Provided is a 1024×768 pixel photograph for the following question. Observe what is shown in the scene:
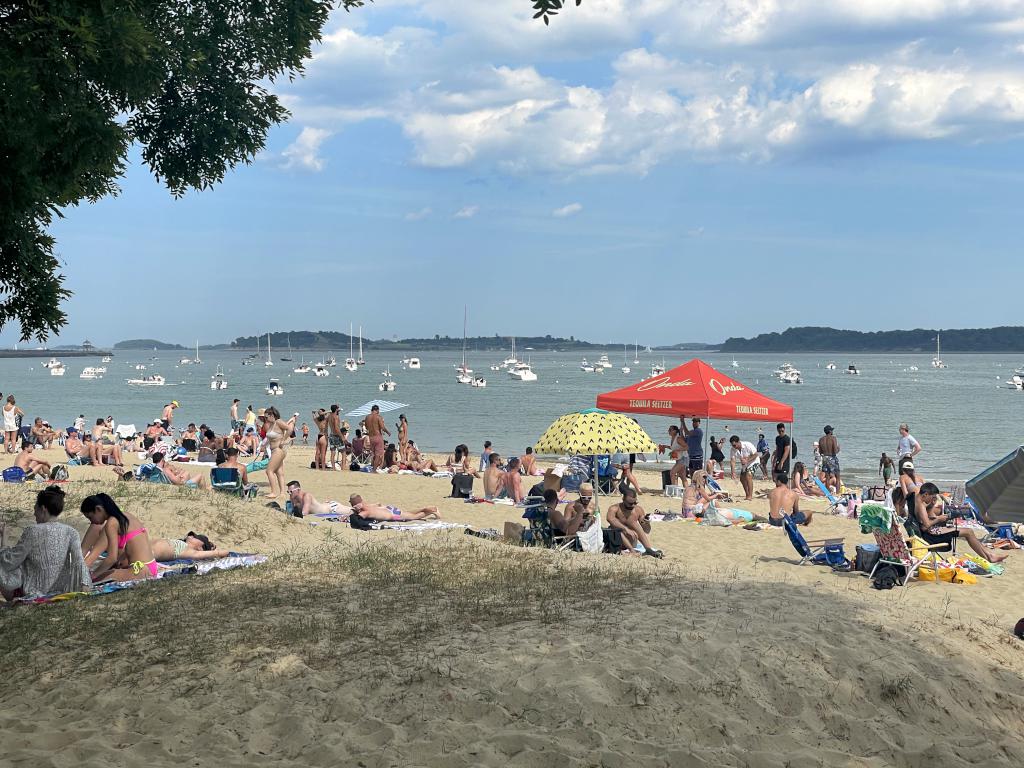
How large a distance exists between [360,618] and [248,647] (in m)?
0.97

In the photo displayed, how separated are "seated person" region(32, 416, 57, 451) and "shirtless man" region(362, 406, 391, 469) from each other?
1130 cm

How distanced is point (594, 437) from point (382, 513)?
10.7 feet

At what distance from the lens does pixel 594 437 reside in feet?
40.5

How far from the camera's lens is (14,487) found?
13602mm

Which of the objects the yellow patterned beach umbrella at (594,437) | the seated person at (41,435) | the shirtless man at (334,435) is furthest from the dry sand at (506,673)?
the seated person at (41,435)

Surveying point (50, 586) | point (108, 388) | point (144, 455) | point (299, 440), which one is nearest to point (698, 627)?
point (50, 586)

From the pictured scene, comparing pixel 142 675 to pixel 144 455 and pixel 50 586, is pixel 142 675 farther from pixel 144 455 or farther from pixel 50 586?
pixel 144 455

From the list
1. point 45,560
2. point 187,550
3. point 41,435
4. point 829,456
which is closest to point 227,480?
point 187,550

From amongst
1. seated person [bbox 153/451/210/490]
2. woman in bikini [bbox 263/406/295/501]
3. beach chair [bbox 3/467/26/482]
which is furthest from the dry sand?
beach chair [bbox 3/467/26/482]

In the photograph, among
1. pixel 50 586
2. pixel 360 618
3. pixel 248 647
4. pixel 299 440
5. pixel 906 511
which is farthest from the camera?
pixel 299 440

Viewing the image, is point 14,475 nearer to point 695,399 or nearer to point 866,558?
point 695,399

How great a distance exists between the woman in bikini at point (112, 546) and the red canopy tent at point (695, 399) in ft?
30.1

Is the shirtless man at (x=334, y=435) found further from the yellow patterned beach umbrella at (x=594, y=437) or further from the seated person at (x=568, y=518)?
the seated person at (x=568, y=518)

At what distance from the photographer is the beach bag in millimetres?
9918
